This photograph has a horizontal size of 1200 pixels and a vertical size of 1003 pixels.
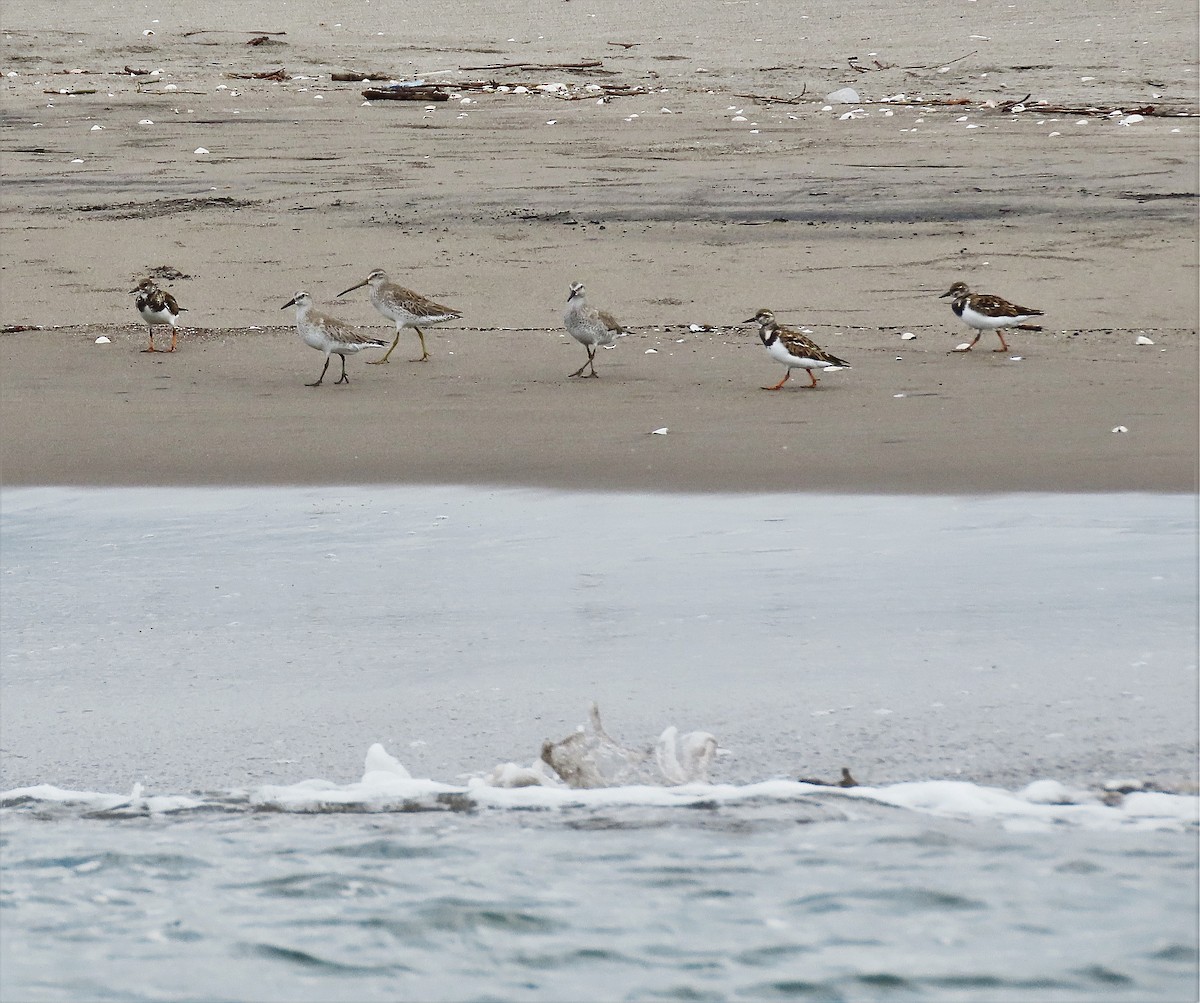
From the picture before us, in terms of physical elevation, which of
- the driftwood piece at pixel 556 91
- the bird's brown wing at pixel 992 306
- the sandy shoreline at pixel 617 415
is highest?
the driftwood piece at pixel 556 91

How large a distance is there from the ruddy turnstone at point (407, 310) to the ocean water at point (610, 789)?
503cm

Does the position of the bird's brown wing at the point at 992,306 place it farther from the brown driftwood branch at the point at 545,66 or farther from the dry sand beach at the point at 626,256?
the brown driftwood branch at the point at 545,66

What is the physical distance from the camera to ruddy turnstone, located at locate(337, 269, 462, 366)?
37.6 feet

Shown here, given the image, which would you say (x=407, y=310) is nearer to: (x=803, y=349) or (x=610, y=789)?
(x=803, y=349)

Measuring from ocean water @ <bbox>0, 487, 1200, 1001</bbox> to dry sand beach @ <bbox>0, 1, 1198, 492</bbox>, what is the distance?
7.24ft

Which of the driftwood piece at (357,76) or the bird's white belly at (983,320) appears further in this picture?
the driftwood piece at (357,76)

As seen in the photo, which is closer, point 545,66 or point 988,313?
point 988,313

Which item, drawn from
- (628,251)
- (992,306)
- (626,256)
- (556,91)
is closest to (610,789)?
(992,306)

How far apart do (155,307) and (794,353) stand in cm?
406

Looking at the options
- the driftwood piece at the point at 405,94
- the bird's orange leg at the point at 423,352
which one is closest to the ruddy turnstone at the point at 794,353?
the bird's orange leg at the point at 423,352

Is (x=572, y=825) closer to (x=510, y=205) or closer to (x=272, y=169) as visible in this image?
(x=510, y=205)

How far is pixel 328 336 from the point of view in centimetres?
1085

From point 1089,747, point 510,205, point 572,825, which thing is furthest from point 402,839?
point 510,205

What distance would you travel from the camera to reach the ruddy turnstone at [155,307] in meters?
11.4
